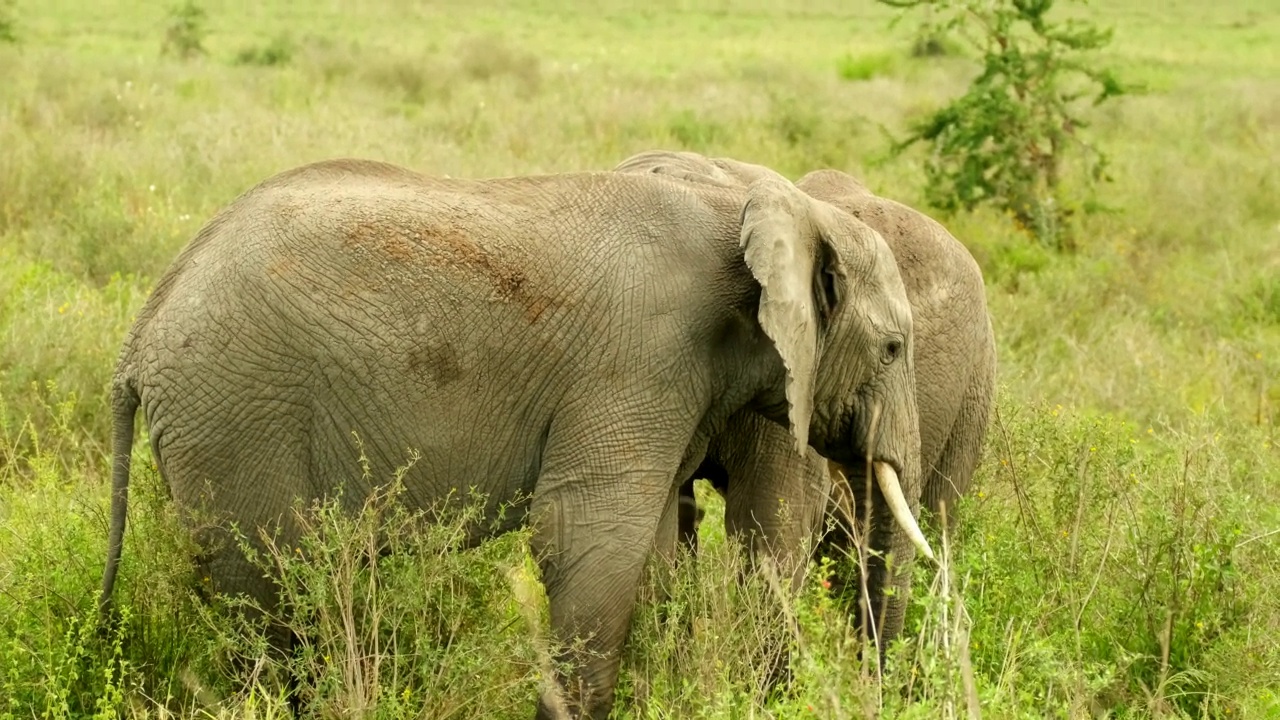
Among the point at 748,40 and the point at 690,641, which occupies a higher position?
the point at 690,641

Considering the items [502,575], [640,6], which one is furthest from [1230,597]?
[640,6]

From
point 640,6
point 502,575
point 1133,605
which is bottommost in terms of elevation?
point 640,6

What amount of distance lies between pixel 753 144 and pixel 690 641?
9983 millimetres

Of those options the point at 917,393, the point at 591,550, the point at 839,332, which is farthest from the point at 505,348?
the point at 917,393

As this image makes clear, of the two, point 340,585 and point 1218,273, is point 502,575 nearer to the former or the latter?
point 340,585

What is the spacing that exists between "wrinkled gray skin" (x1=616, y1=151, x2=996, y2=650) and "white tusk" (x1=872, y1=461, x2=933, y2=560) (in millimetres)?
107

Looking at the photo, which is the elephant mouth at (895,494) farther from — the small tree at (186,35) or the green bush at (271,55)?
the small tree at (186,35)

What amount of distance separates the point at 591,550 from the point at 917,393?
4.69 feet

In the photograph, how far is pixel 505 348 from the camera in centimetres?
451

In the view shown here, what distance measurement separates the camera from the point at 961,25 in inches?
480

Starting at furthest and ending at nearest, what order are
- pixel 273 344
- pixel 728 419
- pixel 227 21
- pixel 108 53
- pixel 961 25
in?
pixel 227 21 < pixel 108 53 < pixel 961 25 < pixel 728 419 < pixel 273 344

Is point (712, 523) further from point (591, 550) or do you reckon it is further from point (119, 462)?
point (119, 462)

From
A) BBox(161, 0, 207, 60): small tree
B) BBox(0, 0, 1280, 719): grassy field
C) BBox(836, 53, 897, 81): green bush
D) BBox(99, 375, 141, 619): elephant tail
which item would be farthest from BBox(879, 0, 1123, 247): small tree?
BBox(161, 0, 207, 60): small tree

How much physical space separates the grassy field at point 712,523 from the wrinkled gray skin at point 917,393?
19 centimetres
